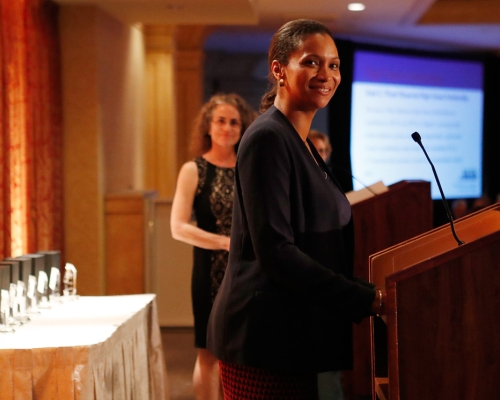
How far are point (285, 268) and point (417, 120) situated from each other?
351 inches

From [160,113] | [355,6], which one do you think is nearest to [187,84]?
[160,113]

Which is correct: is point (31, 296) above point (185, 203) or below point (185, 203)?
below

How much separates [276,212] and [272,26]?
779 cm

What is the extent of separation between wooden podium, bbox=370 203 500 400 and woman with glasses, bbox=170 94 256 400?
5.38 feet

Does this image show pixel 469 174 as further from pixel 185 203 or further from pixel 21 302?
pixel 21 302

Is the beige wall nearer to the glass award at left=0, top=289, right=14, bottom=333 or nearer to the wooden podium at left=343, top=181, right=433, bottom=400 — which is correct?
the wooden podium at left=343, top=181, right=433, bottom=400

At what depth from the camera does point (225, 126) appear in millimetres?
3416

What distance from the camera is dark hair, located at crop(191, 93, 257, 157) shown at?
348 cm

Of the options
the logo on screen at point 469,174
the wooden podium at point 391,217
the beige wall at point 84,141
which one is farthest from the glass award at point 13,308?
the logo on screen at point 469,174

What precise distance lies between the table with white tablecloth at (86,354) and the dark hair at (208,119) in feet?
2.65

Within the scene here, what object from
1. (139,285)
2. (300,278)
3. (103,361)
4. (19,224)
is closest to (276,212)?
(300,278)

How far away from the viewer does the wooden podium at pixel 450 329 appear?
1.60m

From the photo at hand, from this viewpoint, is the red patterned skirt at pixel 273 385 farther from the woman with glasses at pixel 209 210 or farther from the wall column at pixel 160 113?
the wall column at pixel 160 113

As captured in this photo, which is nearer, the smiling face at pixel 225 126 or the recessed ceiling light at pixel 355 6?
the smiling face at pixel 225 126
